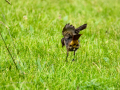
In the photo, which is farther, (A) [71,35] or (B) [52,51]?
(B) [52,51]

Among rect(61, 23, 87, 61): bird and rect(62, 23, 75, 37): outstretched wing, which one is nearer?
rect(61, 23, 87, 61): bird

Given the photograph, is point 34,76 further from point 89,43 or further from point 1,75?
point 89,43

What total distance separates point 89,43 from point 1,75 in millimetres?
2111

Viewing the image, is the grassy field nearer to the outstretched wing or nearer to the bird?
the bird

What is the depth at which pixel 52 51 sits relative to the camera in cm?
360

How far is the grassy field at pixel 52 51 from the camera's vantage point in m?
2.67

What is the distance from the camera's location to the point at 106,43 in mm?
4238

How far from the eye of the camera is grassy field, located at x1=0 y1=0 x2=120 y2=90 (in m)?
2.67

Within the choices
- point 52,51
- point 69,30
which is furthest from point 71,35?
point 52,51

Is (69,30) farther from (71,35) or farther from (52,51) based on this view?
(52,51)

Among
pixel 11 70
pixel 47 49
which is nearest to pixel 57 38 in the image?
pixel 47 49

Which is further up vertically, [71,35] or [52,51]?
[71,35]

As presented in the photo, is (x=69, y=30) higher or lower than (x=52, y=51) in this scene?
higher

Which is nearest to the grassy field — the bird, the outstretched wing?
the bird
